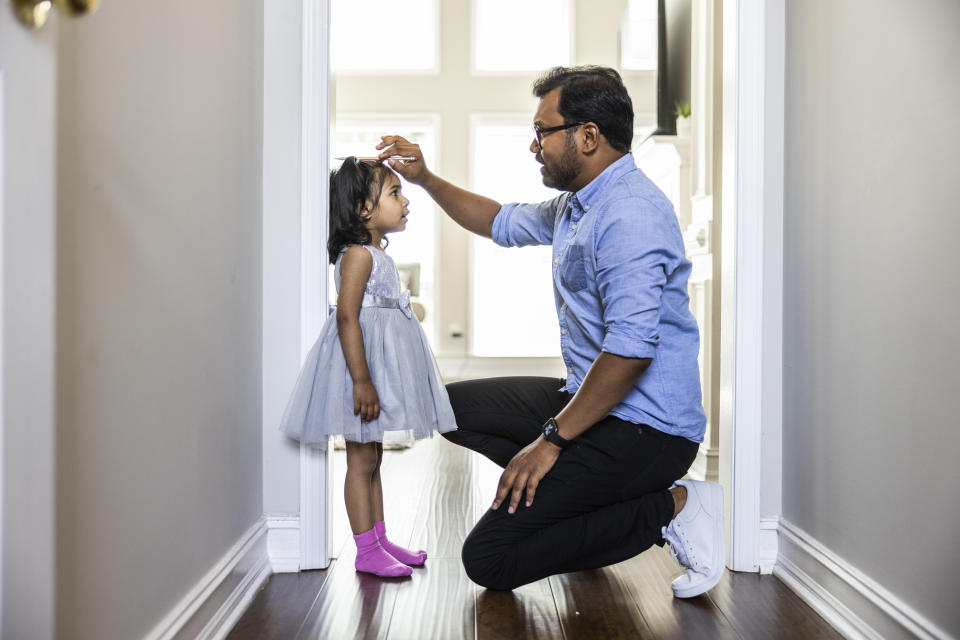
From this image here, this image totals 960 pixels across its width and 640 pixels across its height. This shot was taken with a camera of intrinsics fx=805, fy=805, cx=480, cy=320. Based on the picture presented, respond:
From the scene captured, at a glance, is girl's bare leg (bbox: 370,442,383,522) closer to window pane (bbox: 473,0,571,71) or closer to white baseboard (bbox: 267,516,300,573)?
white baseboard (bbox: 267,516,300,573)

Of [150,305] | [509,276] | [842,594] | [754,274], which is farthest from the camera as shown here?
[509,276]

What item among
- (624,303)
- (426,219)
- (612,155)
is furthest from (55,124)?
(426,219)

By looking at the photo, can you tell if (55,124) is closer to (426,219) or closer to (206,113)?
(206,113)

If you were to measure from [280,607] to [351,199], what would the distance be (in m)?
0.93

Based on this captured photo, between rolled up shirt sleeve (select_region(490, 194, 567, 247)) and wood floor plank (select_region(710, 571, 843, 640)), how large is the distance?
914 millimetres

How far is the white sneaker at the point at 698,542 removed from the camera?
168 centimetres

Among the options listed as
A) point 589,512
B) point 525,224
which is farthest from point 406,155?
point 589,512

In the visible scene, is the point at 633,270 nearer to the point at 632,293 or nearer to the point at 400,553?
the point at 632,293

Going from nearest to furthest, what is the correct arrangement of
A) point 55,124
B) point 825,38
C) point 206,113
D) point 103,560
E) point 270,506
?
point 55,124 < point 103,560 < point 206,113 < point 825,38 < point 270,506

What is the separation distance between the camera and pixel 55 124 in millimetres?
882

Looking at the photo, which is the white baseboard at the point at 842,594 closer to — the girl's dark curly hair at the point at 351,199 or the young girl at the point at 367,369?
the young girl at the point at 367,369

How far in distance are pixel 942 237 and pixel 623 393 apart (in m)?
0.60

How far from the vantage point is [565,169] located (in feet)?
5.78

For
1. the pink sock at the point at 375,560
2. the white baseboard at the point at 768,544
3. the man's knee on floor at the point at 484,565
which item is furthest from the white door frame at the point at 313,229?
the white baseboard at the point at 768,544
